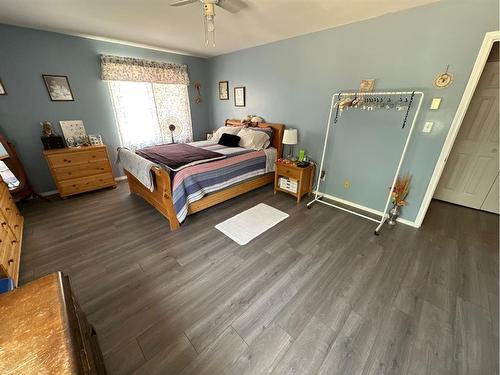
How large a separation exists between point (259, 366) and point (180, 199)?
1.78 m

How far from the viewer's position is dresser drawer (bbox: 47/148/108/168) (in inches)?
118

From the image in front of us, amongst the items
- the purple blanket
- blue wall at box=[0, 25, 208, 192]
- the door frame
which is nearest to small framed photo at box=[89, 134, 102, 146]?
blue wall at box=[0, 25, 208, 192]

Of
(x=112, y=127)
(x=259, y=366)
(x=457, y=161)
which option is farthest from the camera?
(x=112, y=127)

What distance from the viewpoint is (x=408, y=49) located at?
225 cm

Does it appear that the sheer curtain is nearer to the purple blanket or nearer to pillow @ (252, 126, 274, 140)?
the purple blanket

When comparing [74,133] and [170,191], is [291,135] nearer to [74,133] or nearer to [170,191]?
[170,191]

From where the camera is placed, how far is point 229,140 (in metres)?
3.69

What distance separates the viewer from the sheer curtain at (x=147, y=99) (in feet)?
11.8

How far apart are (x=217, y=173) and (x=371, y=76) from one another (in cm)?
230

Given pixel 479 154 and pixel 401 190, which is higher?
pixel 479 154

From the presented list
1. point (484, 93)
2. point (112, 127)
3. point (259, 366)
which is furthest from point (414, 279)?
point (112, 127)

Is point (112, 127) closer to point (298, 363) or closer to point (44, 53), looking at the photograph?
point (44, 53)

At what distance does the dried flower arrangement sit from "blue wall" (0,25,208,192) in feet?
15.1

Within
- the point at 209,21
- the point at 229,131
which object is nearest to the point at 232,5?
the point at 209,21
